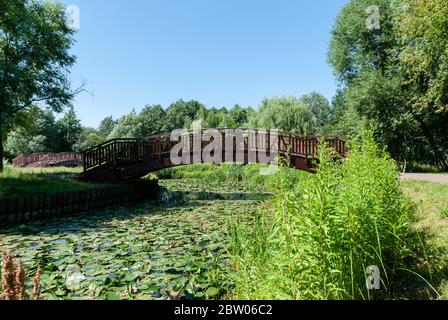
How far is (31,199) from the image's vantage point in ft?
36.8

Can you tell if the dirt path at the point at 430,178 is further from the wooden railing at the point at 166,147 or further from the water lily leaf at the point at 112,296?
the water lily leaf at the point at 112,296

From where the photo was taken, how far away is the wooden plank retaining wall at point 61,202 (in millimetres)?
10531

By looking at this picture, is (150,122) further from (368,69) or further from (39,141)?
(368,69)

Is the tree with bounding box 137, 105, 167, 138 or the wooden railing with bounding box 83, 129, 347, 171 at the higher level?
the tree with bounding box 137, 105, 167, 138

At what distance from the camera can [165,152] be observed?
17312 mm

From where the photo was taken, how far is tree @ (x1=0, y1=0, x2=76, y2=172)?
13855mm

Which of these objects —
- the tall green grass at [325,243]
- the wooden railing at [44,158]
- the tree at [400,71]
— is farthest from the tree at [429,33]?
the wooden railing at [44,158]

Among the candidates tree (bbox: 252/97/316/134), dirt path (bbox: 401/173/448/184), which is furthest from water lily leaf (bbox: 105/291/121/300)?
tree (bbox: 252/97/316/134)

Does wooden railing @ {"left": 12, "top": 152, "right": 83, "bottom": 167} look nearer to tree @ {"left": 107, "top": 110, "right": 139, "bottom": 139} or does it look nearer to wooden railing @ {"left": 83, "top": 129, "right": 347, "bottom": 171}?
wooden railing @ {"left": 83, "top": 129, "right": 347, "bottom": 171}

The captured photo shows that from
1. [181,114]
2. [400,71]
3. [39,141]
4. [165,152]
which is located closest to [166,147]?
[165,152]

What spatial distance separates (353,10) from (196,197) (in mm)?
22685

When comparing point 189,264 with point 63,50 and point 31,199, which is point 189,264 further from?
point 63,50

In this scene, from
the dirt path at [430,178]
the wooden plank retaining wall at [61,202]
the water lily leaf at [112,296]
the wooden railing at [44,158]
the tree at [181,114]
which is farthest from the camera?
the tree at [181,114]

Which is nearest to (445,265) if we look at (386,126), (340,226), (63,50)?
(340,226)
